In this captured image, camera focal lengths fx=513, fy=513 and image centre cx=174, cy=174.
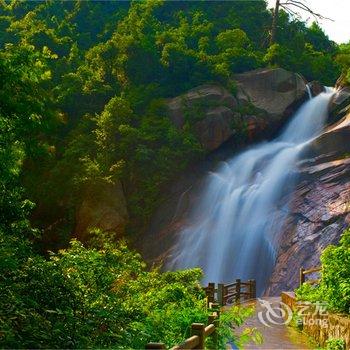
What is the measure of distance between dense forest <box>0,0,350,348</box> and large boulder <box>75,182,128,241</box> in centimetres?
35

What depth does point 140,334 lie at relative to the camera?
265 inches

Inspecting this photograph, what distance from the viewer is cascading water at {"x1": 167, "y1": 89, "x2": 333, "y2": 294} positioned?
2416cm

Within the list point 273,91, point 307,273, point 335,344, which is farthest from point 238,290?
point 273,91

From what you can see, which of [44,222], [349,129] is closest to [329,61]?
[349,129]

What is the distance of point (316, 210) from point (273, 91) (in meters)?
13.2

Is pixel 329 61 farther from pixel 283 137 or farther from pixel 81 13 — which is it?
pixel 81 13

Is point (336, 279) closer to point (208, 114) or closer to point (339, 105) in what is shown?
point (208, 114)

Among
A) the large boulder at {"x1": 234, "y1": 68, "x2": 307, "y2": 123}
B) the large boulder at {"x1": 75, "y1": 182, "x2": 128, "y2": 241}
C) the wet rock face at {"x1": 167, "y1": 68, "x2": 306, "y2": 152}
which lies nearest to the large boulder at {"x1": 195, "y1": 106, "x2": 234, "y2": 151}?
the wet rock face at {"x1": 167, "y1": 68, "x2": 306, "y2": 152}

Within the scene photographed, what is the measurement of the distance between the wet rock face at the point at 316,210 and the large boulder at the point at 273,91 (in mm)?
5833

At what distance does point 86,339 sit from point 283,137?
28.9 meters

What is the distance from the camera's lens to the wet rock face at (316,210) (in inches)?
871

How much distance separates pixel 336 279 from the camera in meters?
11.9

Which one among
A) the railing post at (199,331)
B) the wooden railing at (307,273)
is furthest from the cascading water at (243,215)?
the railing post at (199,331)

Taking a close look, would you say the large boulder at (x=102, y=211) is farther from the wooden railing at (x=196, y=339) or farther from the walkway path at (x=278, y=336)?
the wooden railing at (x=196, y=339)
